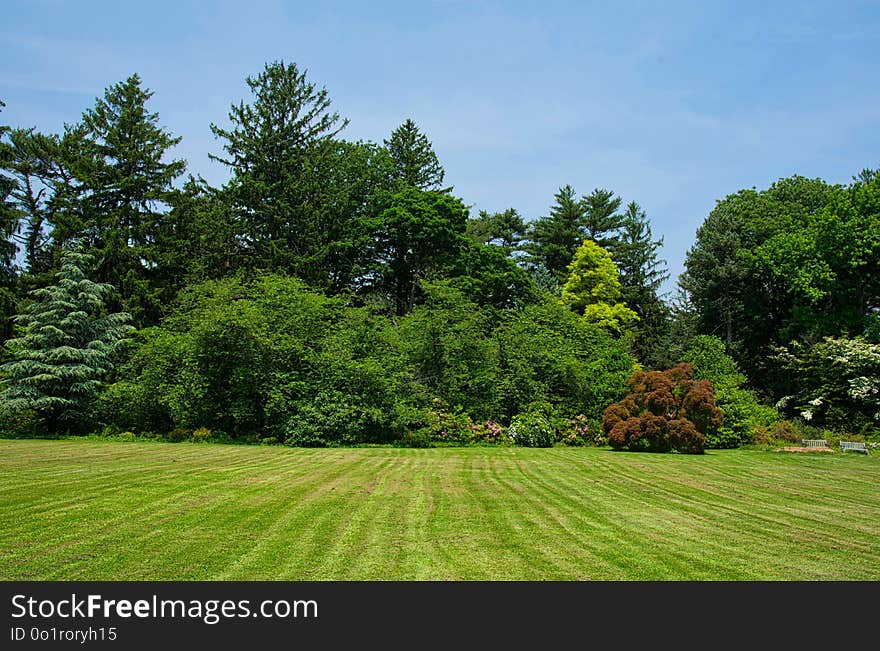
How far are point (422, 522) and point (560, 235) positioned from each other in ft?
131

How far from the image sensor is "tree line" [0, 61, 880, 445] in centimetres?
2194

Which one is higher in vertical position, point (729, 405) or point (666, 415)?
point (729, 405)

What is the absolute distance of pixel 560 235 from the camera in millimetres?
A: 45219

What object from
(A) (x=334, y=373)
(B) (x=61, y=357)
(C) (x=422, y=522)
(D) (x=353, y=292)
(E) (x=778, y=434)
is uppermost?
(D) (x=353, y=292)

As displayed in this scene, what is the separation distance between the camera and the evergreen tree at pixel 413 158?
39.5m

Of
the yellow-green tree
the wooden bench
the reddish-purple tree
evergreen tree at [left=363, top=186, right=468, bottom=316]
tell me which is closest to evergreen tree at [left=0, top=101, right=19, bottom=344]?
evergreen tree at [left=363, top=186, right=468, bottom=316]

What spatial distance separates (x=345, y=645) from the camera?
3814 mm

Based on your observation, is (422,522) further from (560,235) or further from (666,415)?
(560,235)

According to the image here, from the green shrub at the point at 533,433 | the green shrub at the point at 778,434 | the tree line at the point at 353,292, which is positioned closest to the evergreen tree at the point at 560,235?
the tree line at the point at 353,292

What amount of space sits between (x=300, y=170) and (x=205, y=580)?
32301 mm

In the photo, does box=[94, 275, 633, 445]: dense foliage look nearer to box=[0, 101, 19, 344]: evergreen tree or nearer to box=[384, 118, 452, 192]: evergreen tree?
box=[0, 101, 19, 344]: evergreen tree

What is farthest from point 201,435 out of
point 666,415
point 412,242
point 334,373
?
point 412,242

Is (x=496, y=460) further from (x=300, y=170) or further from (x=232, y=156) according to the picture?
(x=232, y=156)

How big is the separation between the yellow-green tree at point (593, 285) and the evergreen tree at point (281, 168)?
14.8 meters
